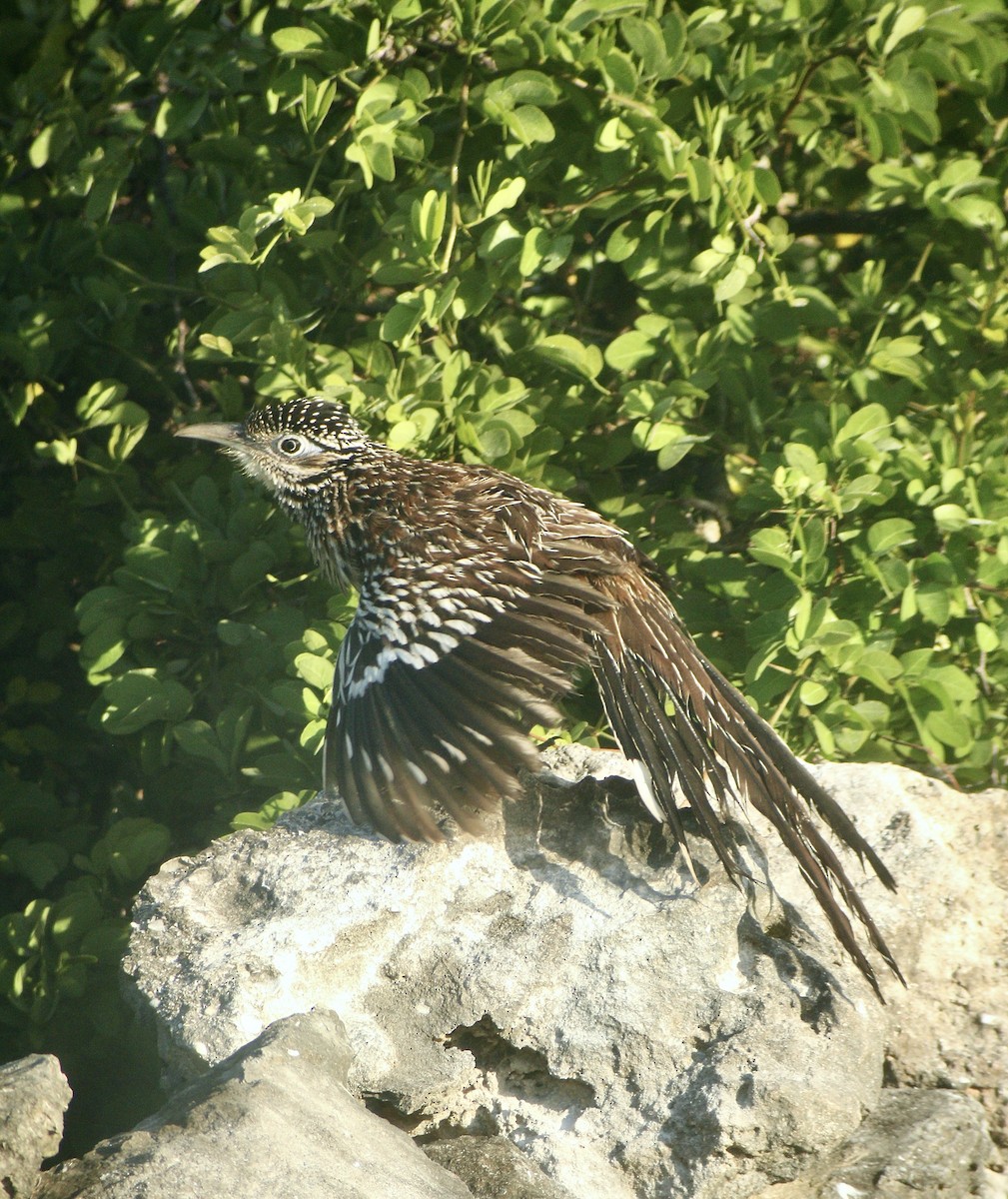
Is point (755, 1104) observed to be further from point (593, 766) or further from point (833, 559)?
point (833, 559)

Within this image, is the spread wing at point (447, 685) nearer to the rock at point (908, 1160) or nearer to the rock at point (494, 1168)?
the rock at point (494, 1168)

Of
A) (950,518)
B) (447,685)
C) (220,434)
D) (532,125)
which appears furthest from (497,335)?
(950,518)

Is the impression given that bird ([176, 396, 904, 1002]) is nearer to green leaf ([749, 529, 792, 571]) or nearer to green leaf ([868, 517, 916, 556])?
green leaf ([749, 529, 792, 571])

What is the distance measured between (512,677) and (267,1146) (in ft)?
4.48

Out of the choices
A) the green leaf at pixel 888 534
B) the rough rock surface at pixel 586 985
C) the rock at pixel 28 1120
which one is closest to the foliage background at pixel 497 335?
the green leaf at pixel 888 534

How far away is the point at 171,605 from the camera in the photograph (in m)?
4.04

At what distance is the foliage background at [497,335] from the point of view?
3479 millimetres

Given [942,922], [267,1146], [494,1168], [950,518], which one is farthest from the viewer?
[950,518]

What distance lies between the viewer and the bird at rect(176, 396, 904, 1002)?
9.63 feet

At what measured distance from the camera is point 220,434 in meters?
4.25

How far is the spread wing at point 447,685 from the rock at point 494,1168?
673 millimetres

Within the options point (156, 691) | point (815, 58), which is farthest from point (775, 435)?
point (156, 691)

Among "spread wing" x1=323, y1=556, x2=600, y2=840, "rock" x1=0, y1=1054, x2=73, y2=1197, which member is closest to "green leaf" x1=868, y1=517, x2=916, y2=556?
"spread wing" x1=323, y1=556, x2=600, y2=840

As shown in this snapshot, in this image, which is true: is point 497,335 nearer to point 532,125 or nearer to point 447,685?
point 532,125
